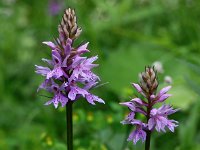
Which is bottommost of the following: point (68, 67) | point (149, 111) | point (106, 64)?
point (149, 111)

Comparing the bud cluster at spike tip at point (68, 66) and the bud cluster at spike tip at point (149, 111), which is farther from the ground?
the bud cluster at spike tip at point (68, 66)

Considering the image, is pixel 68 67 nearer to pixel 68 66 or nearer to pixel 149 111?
pixel 68 66

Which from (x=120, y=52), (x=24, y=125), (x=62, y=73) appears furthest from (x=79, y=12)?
(x=62, y=73)

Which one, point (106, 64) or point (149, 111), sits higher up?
point (106, 64)

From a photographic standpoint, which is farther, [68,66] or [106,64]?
[106,64]

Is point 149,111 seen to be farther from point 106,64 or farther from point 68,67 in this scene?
point 106,64

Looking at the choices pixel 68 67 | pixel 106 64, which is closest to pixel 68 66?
pixel 68 67

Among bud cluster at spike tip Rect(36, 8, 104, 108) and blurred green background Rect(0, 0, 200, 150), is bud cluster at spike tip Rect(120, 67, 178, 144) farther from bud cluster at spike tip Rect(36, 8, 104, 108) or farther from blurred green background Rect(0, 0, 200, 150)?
blurred green background Rect(0, 0, 200, 150)

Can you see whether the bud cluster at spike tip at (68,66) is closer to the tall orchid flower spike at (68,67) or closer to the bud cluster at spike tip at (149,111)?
the tall orchid flower spike at (68,67)

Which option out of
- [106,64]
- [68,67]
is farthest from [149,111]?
[106,64]

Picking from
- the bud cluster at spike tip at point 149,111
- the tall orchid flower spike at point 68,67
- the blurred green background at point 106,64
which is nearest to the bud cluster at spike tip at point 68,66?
the tall orchid flower spike at point 68,67
